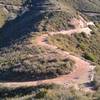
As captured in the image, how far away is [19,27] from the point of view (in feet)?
259

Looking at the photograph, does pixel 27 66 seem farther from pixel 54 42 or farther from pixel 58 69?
pixel 54 42

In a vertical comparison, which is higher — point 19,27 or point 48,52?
point 48,52

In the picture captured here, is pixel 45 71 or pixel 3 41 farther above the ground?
pixel 45 71

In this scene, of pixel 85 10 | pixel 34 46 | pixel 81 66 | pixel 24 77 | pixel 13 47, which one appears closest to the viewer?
pixel 24 77

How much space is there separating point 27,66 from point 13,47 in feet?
54.2

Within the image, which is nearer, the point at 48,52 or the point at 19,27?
the point at 48,52

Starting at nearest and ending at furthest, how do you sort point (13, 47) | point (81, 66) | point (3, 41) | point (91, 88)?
point (91, 88) → point (81, 66) → point (13, 47) → point (3, 41)

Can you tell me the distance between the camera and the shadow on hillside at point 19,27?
2762 inches

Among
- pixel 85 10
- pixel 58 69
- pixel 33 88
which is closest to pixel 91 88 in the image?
pixel 33 88

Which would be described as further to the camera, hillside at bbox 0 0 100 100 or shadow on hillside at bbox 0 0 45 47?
shadow on hillside at bbox 0 0 45 47

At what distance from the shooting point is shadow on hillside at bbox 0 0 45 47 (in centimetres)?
7015

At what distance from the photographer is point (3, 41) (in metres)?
73.4

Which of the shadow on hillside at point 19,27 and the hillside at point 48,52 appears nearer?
the hillside at point 48,52

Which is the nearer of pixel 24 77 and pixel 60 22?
pixel 24 77
